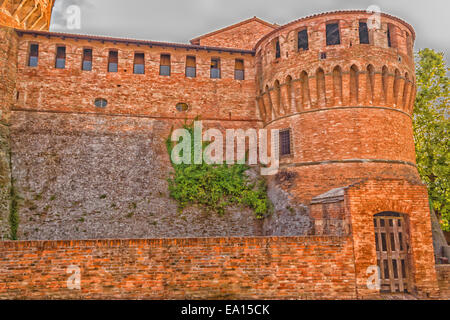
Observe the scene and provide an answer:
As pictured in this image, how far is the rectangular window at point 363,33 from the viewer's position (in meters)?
15.1

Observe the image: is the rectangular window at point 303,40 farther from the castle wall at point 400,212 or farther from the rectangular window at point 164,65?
the castle wall at point 400,212

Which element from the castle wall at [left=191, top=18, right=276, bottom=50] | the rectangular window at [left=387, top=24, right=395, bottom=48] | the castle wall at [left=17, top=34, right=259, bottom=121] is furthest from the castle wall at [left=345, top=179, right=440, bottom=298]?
the castle wall at [left=191, top=18, right=276, bottom=50]

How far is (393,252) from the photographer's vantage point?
889 centimetres

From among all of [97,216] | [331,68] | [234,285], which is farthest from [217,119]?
[234,285]

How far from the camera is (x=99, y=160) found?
15570mm

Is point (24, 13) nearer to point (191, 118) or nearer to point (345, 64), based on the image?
point (191, 118)

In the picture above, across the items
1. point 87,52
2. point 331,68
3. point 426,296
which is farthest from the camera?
point 87,52

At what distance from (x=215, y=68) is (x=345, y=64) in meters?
7.45

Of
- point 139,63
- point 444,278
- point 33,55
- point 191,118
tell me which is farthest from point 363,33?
point 33,55

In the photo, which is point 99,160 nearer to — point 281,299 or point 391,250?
point 281,299

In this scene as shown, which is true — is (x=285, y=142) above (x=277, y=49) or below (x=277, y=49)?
below

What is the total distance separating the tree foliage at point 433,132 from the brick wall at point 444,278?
1043 centimetres

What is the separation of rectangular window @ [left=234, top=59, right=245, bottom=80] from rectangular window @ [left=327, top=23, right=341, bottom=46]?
5341 mm

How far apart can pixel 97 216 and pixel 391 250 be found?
11970mm
